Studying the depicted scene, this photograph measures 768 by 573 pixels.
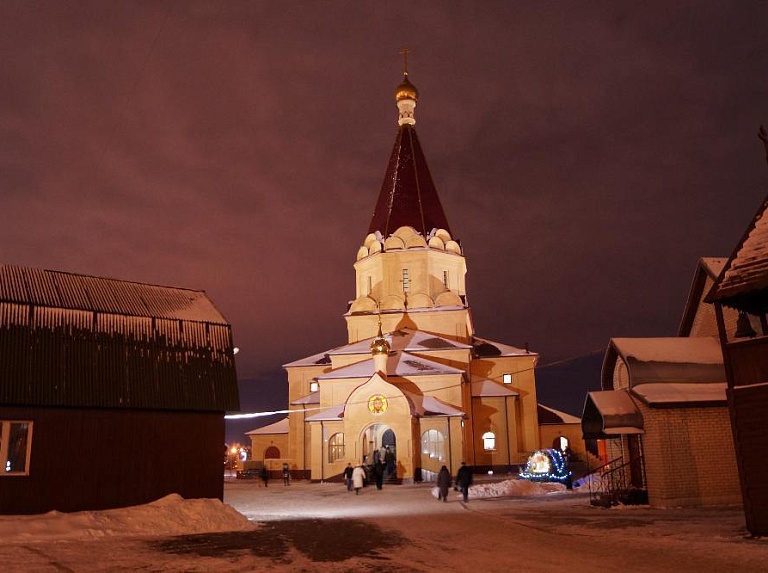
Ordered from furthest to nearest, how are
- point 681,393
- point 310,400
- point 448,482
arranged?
point 310,400 < point 448,482 < point 681,393

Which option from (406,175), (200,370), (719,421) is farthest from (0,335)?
(406,175)

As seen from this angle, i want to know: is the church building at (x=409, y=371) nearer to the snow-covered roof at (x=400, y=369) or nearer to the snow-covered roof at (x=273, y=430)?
the snow-covered roof at (x=400, y=369)

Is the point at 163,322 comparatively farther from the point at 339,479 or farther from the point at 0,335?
the point at 339,479

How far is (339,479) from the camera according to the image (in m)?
31.1

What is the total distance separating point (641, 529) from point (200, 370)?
1039 cm

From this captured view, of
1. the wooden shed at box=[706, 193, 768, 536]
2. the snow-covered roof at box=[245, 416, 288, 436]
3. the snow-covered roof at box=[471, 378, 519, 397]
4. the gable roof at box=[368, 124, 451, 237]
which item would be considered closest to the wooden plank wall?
A: the wooden shed at box=[706, 193, 768, 536]

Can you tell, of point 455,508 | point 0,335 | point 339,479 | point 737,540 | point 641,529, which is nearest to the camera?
point 737,540

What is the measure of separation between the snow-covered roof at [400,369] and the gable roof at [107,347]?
16667mm

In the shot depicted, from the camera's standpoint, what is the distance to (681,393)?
55.6ft

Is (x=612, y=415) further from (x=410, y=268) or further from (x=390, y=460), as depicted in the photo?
(x=410, y=268)

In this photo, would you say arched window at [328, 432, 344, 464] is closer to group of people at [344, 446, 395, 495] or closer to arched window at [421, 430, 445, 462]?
group of people at [344, 446, 395, 495]

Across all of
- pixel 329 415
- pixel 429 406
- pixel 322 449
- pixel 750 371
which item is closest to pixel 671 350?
pixel 750 371

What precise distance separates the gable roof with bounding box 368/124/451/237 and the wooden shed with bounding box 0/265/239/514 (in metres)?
25.1

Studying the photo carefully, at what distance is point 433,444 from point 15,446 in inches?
820
